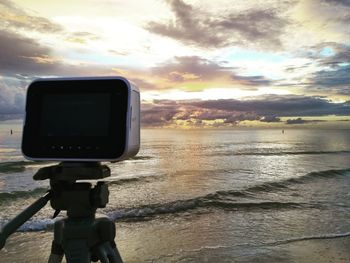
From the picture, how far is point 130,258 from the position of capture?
200 inches

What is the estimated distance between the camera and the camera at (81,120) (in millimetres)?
1438

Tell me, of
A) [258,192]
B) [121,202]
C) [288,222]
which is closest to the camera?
[288,222]

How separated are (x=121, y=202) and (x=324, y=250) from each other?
222 inches

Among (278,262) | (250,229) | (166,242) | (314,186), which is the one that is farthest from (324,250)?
(314,186)

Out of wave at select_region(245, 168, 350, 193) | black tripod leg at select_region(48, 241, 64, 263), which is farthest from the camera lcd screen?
wave at select_region(245, 168, 350, 193)

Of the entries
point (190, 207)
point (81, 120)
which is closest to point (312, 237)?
point (190, 207)

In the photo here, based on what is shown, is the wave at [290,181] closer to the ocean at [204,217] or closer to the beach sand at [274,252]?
the ocean at [204,217]

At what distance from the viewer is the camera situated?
4.72 feet

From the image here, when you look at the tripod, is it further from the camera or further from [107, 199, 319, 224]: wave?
[107, 199, 319, 224]: wave

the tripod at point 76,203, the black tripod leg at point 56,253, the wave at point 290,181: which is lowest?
the wave at point 290,181

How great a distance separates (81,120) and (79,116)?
2cm

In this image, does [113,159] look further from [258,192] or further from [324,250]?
[258,192]

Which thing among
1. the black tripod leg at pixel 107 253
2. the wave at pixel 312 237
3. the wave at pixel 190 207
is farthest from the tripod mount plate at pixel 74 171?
the wave at pixel 190 207

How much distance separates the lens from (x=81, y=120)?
147 centimetres
